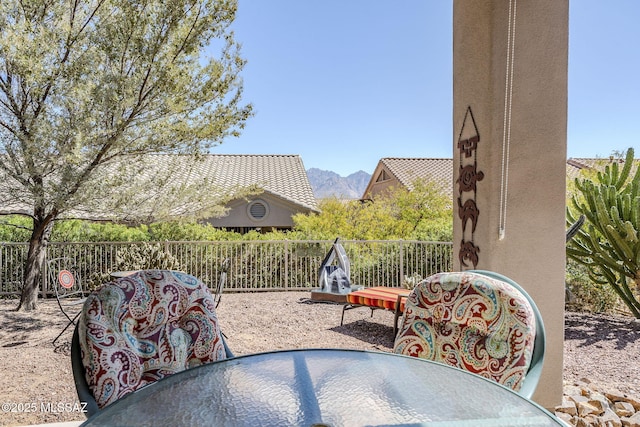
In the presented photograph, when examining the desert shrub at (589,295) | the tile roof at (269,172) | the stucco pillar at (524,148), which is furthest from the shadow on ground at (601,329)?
the tile roof at (269,172)

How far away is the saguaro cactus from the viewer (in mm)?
4391

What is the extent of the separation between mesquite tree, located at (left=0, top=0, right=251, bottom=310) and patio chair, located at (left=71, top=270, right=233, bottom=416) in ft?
12.7

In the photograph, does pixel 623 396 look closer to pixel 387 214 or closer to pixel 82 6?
pixel 82 6

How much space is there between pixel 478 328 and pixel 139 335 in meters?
1.32

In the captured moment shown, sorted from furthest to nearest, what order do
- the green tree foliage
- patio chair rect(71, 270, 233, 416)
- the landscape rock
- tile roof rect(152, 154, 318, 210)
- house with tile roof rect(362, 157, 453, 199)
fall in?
house with tile roof rect(362, 157, 453, 199) → tile roof rect(152, 154, 318, 210) → the green tree foliage → the landscape rock → patio chair rect(71, 270, 233, 416)

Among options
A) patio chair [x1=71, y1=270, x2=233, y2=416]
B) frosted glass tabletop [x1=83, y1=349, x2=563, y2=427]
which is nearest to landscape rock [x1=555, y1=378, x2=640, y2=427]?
frosted glass tabletop [x1=83, y1=349, x2=563, y2=427]

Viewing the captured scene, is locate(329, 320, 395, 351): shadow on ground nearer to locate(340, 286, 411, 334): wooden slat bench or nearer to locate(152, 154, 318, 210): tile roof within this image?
locate(340, 286, 411, 334): wooden slat bench

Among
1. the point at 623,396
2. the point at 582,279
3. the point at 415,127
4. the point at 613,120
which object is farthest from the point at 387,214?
the point at 415,127

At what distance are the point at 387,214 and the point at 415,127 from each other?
56.4ft

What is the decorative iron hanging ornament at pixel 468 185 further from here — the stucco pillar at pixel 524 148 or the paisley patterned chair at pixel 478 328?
the paisley patterned chair at pixel 478 328

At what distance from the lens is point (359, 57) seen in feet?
57.1

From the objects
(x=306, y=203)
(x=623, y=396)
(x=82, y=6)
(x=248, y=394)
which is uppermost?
(x=82, y=6)

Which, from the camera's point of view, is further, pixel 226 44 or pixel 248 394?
pixel 226 44

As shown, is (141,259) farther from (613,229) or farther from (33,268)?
(613,229)
